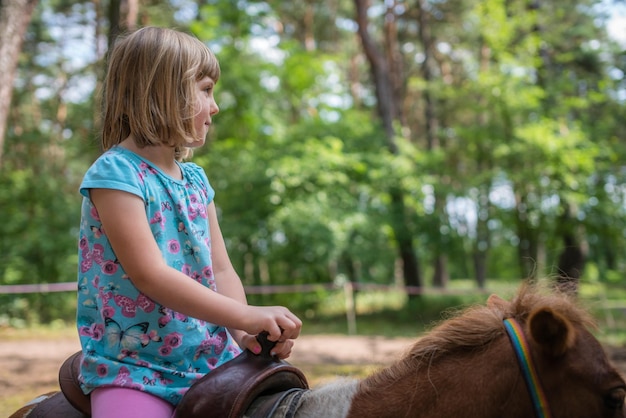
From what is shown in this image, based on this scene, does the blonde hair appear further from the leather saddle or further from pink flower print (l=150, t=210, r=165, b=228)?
the leather saddle

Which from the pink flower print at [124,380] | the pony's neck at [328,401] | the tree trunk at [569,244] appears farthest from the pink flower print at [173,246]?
the tree trunk at [569,244]

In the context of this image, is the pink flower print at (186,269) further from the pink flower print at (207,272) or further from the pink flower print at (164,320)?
the pink flower print at (164,320)

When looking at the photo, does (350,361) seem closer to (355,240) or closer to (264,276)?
(355,240)

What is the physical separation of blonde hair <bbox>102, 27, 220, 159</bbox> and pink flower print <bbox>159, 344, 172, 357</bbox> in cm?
55

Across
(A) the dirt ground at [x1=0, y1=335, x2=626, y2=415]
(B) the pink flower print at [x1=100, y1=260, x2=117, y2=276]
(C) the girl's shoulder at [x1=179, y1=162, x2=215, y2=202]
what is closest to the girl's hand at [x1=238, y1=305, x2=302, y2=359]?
(B) the pink flower print at [x1=100, y1=260, x2=117, y2=276]

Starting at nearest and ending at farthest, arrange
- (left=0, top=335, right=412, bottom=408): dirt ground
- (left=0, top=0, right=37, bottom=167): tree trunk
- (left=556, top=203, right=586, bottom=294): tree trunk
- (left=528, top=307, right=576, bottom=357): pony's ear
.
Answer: (left=528, top=307, right=576, bottom=357): pony's ear, (left=0, top=0, right=37, bottom=167): tree trunk, (left=0, top=335, right=412, bottom=408): dirt ground, (left=556, top=203, right=586, bottom=294): tree trunk

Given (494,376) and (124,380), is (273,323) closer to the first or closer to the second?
(124,380)

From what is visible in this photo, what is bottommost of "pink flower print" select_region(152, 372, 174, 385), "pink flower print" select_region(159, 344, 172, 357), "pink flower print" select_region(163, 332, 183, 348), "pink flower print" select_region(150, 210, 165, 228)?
"pink flower print" select_region(152, 372, 174, 385)

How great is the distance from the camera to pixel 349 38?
2453 centimetres

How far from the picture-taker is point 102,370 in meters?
1.44

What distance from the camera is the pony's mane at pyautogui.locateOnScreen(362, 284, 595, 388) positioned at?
4.59 feet

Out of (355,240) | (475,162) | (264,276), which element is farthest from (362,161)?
(264,276)

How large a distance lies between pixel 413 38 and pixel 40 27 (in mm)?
14333

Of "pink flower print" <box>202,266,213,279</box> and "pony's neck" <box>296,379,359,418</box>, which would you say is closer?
"pony's neck" <box>296,379,359,418</box>
